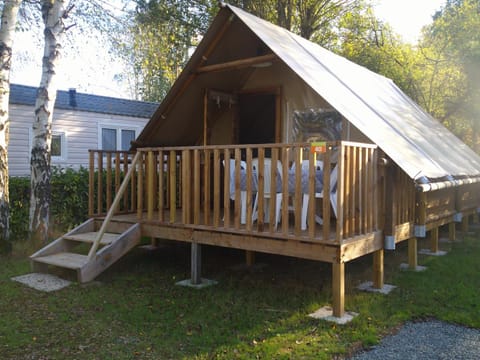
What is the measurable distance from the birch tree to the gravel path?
5228 millimetres

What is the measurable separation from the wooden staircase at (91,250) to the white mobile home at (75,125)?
4858mm

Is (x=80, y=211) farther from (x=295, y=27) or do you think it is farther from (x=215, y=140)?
(x=295, y=27)

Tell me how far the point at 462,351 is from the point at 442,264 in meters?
2.95

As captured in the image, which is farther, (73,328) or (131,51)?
(131,51)

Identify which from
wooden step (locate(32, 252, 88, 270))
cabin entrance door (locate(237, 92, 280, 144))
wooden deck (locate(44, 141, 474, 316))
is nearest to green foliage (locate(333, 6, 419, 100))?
cabin entrance door (locate(237, 92, 280, 144))

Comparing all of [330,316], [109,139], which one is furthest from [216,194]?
[109,139]

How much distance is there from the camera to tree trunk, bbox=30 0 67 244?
6.83 metres

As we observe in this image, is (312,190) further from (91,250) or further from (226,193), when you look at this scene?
(91,250)

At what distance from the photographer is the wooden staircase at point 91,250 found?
5180 mm

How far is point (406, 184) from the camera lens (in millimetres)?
5539

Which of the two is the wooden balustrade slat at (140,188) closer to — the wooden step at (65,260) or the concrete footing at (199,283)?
the wooden step at (65,260)

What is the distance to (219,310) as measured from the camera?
4.36 metres

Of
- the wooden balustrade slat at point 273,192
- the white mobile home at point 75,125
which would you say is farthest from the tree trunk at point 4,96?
the wooden balustrade slat at point 273,192

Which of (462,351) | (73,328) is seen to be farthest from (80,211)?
(462,351)
